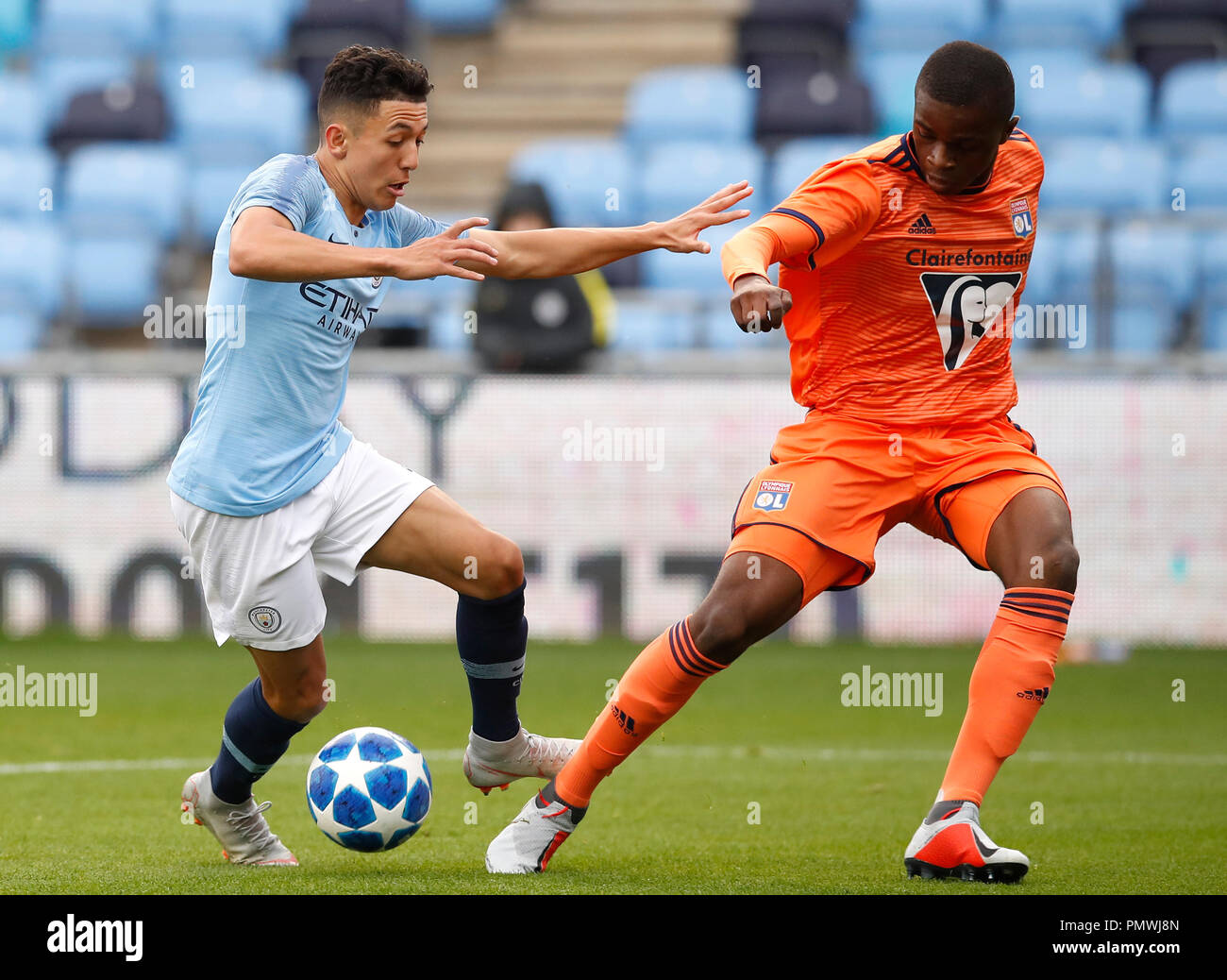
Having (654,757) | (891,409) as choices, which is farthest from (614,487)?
A: (891,409)

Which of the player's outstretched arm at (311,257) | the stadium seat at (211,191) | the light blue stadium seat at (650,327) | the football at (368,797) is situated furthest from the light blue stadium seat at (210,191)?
the player's outstretched arm at (311,257)

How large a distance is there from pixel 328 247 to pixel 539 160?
987cm

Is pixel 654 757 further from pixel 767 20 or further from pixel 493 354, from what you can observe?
pixel 767 20

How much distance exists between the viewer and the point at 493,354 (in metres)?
10.8

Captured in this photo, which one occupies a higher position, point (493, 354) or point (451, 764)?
point (493, 354)

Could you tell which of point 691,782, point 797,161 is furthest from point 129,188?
point 691,782

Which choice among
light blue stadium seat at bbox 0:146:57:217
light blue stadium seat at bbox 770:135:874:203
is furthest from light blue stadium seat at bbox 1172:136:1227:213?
light blue stadium seat at bbox 0:146:57:217

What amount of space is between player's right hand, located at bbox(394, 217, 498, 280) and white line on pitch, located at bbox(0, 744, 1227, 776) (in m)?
2.99

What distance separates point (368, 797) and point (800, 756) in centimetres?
294

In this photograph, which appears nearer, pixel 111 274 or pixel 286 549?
pixel 286 549

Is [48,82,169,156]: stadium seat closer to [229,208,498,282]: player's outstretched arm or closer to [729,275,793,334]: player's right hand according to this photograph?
[229,208,498,282]: player's outstretched arm

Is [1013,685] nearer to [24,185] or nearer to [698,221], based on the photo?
[698,221]

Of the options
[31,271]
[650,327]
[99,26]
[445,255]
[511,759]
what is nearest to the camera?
[445,255]

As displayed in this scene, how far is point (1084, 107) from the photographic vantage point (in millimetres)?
13867
